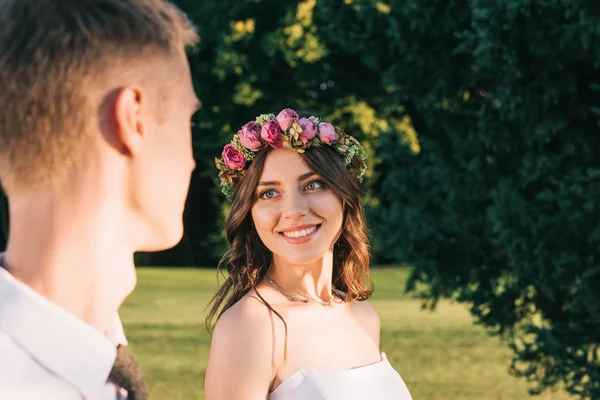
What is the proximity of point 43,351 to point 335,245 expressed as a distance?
9.97ft

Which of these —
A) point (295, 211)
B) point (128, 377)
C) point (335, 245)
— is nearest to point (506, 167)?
point (335, 245)

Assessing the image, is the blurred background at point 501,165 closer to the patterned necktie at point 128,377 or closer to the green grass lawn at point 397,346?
the green grass lawn at point 397,346

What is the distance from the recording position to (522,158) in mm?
9328

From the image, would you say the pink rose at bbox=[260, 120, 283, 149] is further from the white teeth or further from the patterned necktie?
the patterned necktie

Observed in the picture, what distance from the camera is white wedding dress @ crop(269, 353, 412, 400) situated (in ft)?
12.0

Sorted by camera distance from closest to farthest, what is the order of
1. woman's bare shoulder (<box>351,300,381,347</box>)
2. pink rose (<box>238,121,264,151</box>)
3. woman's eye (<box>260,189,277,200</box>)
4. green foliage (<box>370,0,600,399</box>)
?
woman's eye (<box>260,189,277,200</box>)
pink rose (<box>238,121,264,151</box>)
woman's bare shoulder (<box>351,300,381,347</box>)
green foliage (<box>370,0,600,399</box>)

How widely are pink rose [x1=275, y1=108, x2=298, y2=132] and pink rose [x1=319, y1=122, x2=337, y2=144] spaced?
0.37ft

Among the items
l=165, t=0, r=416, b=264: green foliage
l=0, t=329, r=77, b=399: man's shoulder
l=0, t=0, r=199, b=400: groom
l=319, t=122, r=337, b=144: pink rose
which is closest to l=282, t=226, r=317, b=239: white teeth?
l=319, t=122, r=337, b=144: pink rose

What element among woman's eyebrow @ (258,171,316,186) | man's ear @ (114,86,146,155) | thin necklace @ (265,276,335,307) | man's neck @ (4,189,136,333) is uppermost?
man's ear @ (114,86,146,155)

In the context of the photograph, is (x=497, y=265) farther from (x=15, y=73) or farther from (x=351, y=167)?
(x=15, y=73)

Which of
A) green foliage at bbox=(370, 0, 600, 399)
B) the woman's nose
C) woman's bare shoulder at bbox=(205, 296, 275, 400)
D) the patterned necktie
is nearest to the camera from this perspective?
the patterned necktie

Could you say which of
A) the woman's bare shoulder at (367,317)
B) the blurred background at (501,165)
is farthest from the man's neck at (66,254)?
the blurred background at (501,165)

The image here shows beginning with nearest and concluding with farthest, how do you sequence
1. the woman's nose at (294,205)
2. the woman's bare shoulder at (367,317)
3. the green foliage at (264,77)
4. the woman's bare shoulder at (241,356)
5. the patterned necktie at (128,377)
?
the patterned necktie at (128,377), the woman's bare shoulder at (241,356), the woman's nose at (294,205), the woman's bare shoulder at (367,317), the green foliage at (264,77)

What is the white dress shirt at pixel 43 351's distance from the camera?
4.39 ft
